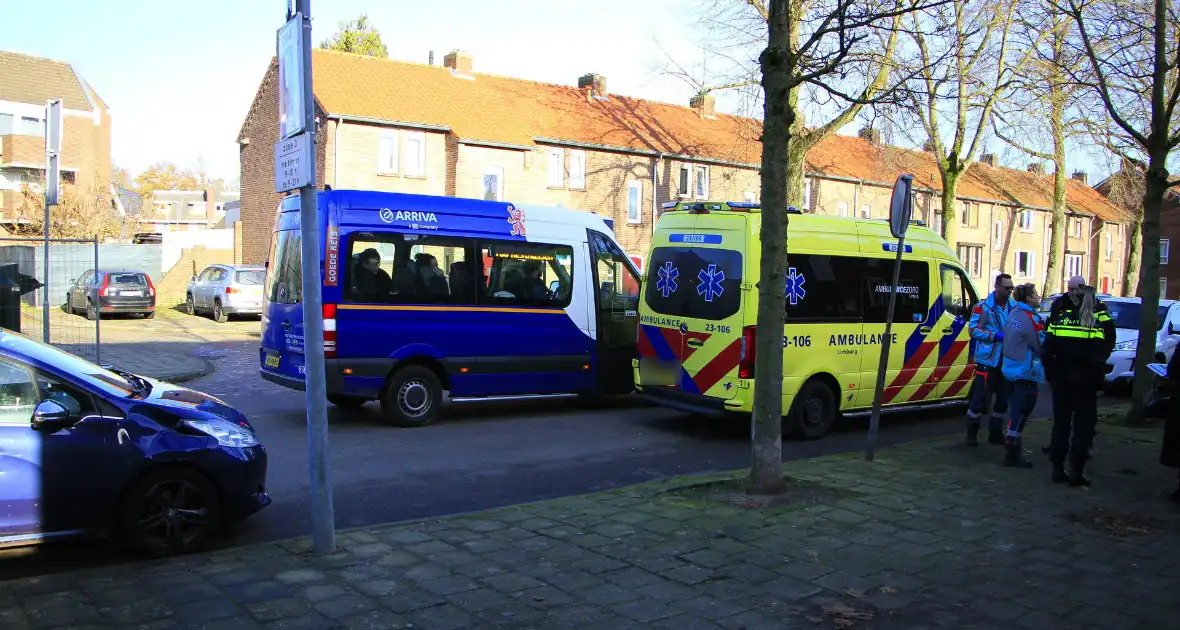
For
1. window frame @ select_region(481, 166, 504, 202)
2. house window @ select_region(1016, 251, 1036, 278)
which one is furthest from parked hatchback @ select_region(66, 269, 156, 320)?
house window @ select_region(1016, 251, 1036, 278)

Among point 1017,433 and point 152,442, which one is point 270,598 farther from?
point 1017,433

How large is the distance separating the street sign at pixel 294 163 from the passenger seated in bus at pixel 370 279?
426 cm

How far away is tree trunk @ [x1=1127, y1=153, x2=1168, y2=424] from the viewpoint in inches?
451

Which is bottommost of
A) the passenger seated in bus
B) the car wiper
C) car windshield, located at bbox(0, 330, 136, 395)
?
the car wiper

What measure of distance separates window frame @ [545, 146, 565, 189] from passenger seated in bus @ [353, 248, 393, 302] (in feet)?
89.8

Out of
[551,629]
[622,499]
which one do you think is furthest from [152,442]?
[622,499]

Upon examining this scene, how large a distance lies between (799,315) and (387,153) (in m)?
25.9

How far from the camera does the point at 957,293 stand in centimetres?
1154

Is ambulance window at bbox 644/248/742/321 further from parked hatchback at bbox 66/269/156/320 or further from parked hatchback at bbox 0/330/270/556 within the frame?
parked hatchback at bbox 66/269/156/320

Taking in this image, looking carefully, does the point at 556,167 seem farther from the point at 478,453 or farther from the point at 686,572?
the point at 686,572

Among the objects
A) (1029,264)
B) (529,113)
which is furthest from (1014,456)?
(1029,264)

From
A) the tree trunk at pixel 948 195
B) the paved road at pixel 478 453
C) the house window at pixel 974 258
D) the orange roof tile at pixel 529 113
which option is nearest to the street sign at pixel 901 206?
the paved road at pixel 478 453

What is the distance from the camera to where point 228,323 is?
2506cm

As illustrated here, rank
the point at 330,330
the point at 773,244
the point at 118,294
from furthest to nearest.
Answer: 1. the point at 118,294
2. the point at 330,330
3. the point at 773,244
